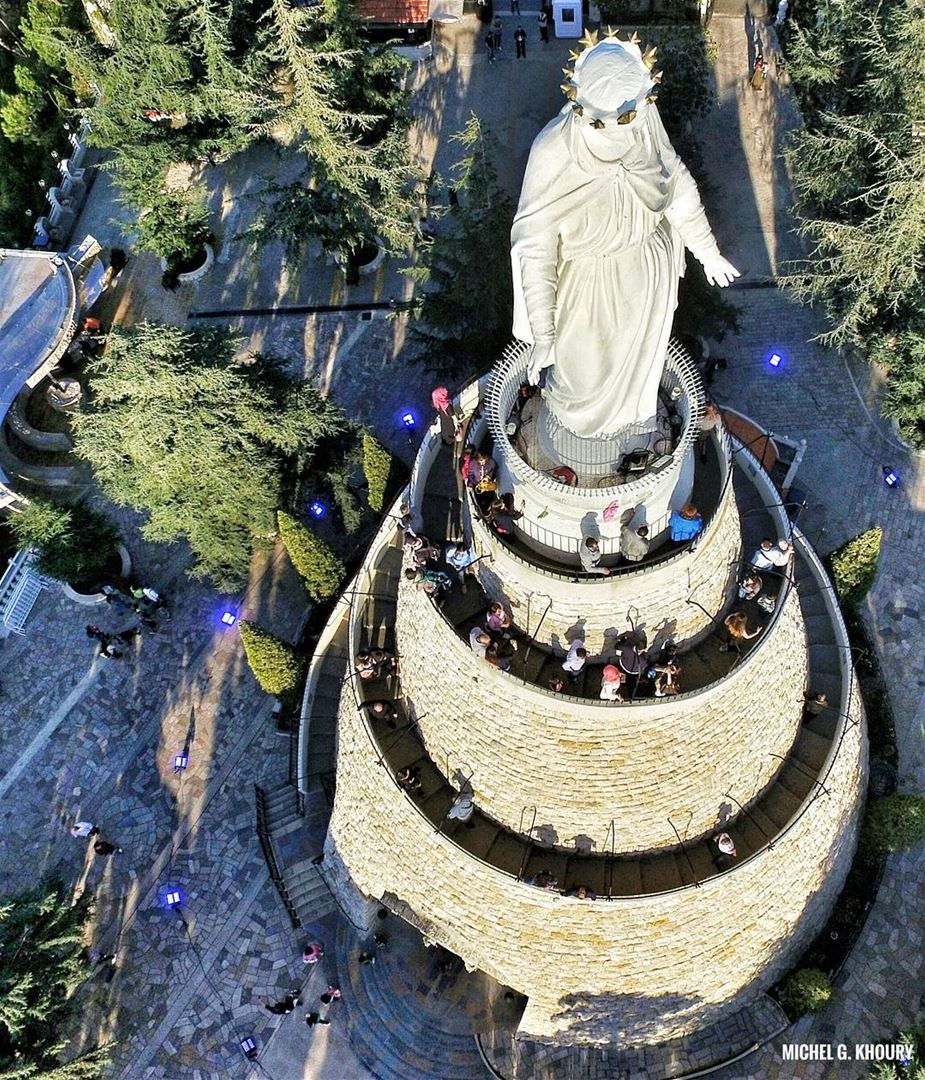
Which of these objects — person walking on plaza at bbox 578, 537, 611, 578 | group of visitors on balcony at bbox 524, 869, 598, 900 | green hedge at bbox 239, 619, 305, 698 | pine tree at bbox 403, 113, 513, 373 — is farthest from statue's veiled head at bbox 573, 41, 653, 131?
green hedge at bbox 239, 619, 305, 698

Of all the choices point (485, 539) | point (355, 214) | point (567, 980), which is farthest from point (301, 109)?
point (567, 980)

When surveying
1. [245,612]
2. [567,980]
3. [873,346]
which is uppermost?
[873,346]

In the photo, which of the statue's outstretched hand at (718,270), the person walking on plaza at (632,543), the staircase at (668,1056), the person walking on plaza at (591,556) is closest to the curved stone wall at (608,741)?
the person walking on plaza at (591,556)

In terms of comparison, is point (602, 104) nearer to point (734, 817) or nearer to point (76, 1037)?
point (734, 817)

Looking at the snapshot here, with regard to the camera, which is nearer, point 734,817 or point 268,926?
point 734,817

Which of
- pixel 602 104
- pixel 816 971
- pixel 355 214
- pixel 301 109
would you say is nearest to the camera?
pixel 602 104

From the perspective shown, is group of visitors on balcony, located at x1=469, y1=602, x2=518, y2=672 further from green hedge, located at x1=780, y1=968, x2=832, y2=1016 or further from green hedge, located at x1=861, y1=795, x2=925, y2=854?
green hedge, located at x1=861, y1=795, x2=925, y2=854

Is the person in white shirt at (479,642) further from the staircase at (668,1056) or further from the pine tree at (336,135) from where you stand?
the pine tree at (336,135)
